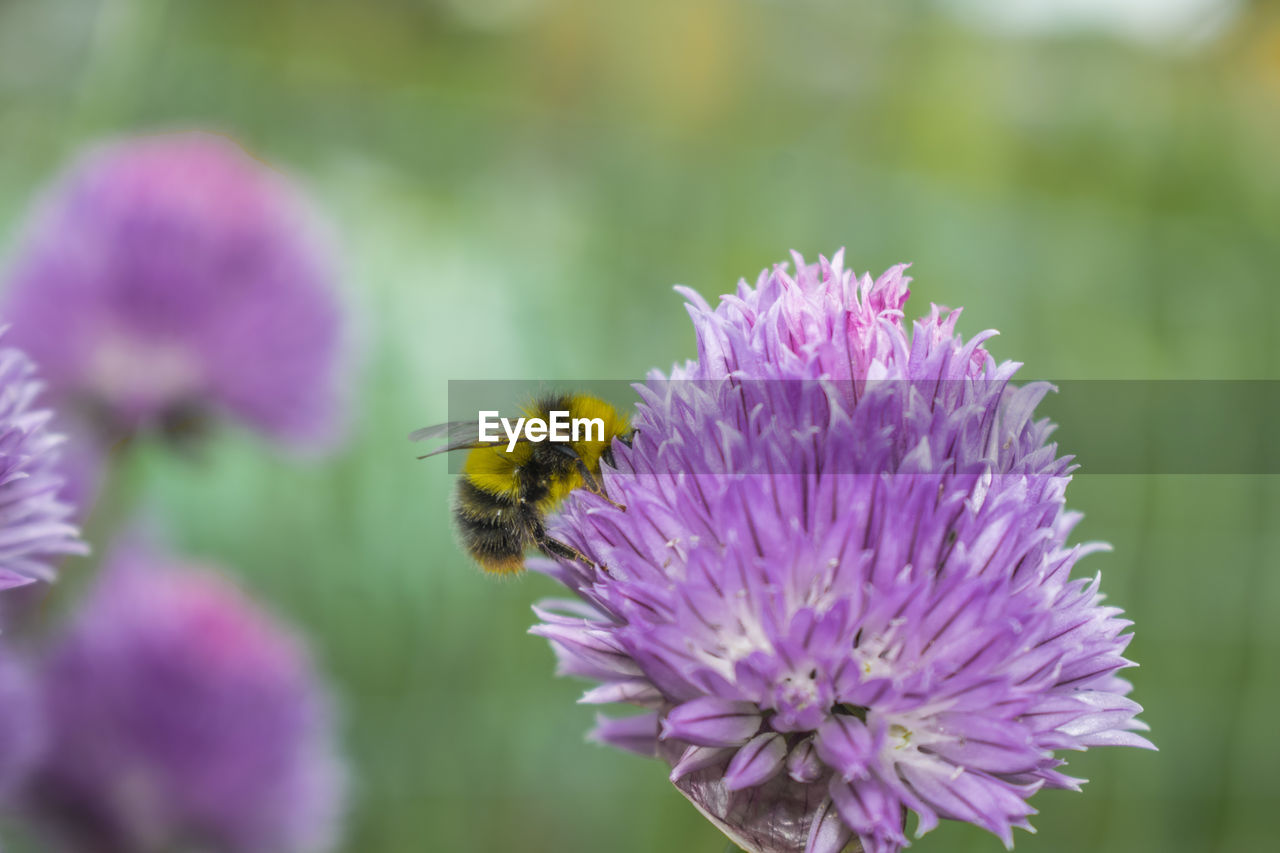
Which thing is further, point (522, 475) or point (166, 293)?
point (166, 293)

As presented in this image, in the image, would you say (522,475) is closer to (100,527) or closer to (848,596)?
(848,596)

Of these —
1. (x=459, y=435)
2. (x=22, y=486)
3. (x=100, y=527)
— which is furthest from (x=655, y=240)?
(x=22, y=486)

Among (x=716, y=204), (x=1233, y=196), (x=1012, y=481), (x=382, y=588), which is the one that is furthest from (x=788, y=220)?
(x=1012, y=481)

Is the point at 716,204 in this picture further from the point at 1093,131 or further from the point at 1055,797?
the point at 1055,797

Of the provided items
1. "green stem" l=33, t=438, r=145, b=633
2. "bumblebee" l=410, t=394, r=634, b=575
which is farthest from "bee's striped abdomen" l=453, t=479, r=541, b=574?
"green stem" l=33, t=438, r=145, b=633

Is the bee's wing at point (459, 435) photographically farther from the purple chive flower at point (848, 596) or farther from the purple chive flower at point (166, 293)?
the purple chive flower at point (166, 293)

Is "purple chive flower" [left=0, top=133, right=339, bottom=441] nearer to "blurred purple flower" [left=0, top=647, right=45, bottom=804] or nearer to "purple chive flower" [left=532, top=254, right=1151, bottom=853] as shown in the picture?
Answer: "blurred purple flower" [left=0, top=647, right=45, bottom=804]
